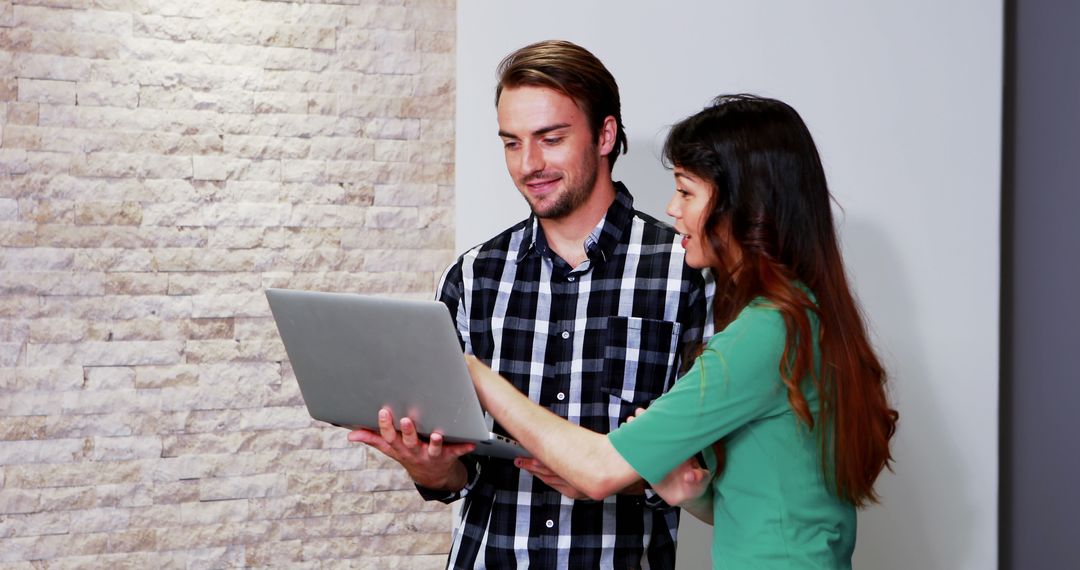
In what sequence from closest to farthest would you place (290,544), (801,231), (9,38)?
(801,231) → (9,38) → (290,544)

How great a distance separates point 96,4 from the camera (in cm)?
228

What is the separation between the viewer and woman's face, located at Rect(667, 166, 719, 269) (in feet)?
4.54

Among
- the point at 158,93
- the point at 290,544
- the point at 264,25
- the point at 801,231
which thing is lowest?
the point at 290,544

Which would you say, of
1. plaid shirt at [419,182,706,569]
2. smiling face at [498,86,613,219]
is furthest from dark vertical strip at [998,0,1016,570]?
smiling face at [498,86,613,219]

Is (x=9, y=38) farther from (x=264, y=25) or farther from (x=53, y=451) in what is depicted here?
(x=53, y=451)

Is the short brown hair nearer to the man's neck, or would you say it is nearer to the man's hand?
the man's neck

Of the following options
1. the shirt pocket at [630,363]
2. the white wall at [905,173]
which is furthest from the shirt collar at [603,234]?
the white wall at [905,173]

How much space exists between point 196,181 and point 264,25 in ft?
1.32

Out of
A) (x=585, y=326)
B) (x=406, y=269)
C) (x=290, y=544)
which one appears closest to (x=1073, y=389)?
(x=585, y=326)

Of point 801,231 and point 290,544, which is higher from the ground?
point 801,231

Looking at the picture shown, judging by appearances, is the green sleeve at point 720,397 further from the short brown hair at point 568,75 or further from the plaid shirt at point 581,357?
the short brown hair at point 568,75

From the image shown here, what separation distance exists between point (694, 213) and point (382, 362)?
478 millimetres

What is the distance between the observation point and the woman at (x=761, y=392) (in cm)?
127

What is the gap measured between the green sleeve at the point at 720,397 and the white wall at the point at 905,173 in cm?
95
